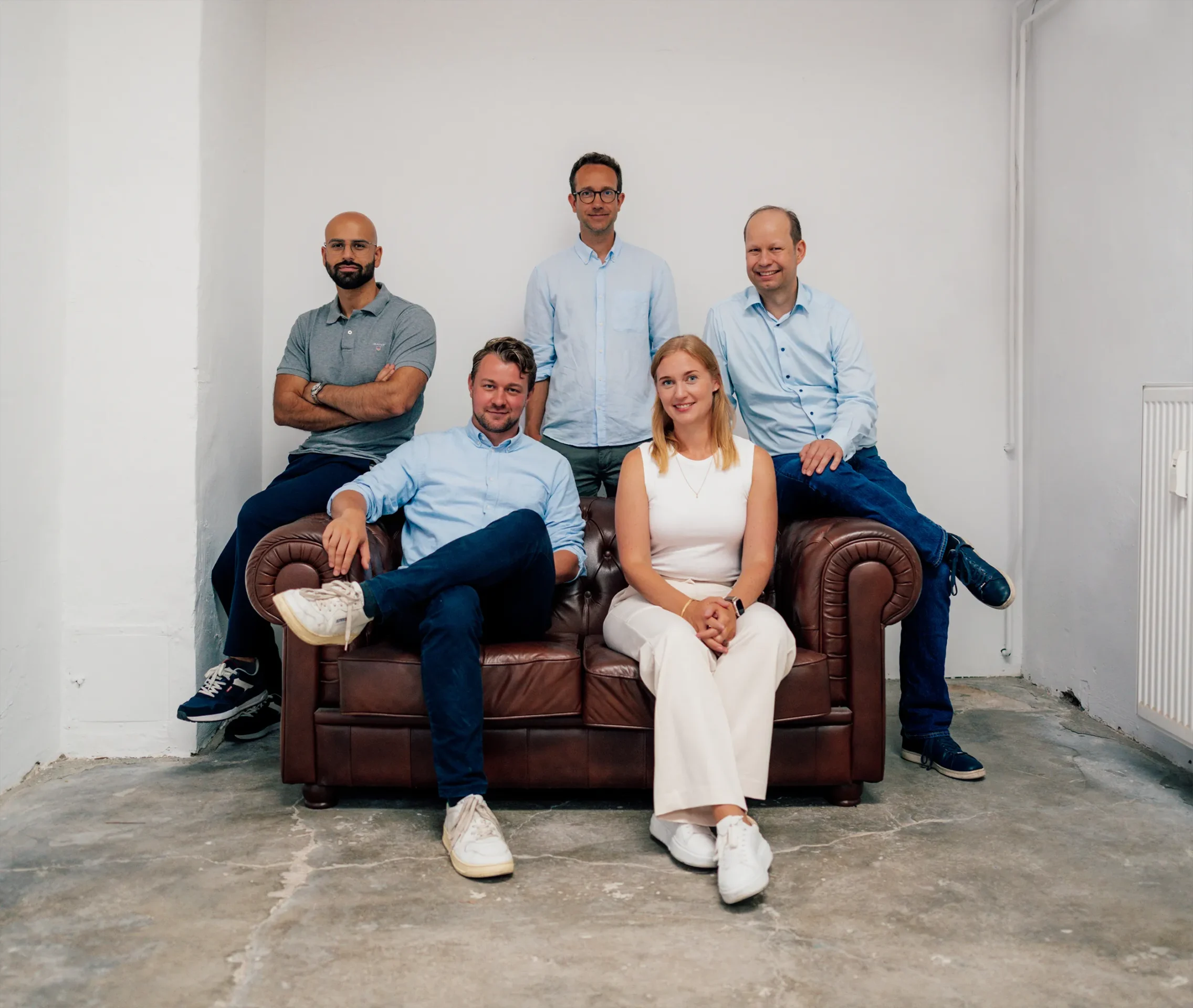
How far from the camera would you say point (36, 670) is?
3.12m

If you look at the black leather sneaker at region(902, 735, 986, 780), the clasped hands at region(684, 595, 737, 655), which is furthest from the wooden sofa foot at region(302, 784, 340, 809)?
the black leather sneaker at region(902, 735, 986, 780)

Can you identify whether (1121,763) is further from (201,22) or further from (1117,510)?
(201,22)

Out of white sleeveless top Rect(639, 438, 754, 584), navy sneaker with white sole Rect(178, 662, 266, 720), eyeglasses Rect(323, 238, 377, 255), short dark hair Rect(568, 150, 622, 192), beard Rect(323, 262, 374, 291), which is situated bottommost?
navy sneaker with white sole Rect(178, 662, 266, 720)

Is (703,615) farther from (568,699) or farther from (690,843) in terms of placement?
(690,843)

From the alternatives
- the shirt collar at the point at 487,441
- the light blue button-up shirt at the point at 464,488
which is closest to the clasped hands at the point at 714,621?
the light blue button-up shirt at the point at 464,488

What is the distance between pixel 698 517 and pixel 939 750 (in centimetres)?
104

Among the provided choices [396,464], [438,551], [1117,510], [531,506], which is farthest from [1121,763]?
[396,464]

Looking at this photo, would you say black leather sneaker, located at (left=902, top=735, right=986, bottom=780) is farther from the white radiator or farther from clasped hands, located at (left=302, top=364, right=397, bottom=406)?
clasped hands, located at (left=302, top=364, right=397, bottom=406)

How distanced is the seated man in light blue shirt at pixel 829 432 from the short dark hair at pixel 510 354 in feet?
2.55

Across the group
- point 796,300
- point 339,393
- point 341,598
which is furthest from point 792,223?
point 341,598

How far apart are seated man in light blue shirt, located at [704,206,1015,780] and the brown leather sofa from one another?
0.33 meters

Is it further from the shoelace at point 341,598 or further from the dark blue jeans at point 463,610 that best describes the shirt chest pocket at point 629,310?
the shoelace at point 341,598

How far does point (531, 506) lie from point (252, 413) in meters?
1.47

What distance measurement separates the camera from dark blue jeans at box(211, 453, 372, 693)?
3.21m
